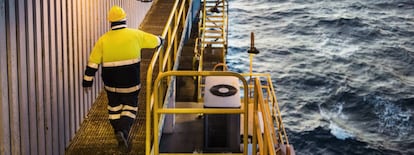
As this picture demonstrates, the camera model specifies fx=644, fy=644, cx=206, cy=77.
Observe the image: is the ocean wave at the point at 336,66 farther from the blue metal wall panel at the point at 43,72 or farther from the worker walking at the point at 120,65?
the worker walking at the point at 120,65

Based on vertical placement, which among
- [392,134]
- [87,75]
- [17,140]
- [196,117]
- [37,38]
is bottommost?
[392,134]

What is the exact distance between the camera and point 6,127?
17.2 feet

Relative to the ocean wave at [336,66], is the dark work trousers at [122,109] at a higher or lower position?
higher

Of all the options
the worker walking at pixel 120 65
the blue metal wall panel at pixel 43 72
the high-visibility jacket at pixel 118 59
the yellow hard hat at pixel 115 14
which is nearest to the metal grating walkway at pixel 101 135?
the blue metal wall panel at pixel 43 72

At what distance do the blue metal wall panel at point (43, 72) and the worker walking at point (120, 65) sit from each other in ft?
Result: 1.47

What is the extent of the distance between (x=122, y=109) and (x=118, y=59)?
585 mm

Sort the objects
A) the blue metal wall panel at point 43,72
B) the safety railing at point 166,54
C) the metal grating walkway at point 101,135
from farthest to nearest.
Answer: the metal grating walkway at point 101,135 < the safety railing at point 166,54 < the blue metal wall panel at point 43,72

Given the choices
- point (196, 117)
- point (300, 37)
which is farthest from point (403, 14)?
point (196, 117)

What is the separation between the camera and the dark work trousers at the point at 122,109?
6680 mm

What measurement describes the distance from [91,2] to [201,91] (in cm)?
771

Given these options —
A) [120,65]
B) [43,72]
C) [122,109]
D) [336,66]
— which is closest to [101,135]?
[122,109]

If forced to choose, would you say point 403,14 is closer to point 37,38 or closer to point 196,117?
point 196,117

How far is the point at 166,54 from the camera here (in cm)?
842

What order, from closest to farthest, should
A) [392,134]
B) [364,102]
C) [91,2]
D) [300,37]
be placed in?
[91,2], [392,134], [364,102], [300,37]
